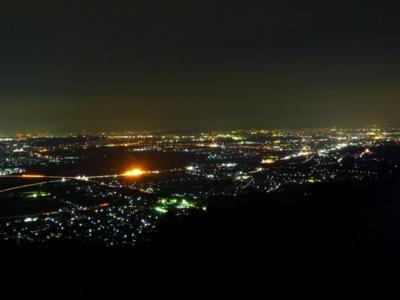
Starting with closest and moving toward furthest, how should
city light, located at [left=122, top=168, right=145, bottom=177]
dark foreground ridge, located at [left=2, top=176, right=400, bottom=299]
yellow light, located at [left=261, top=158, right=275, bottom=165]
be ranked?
dark foreground ridge, located at [left=2, top=176, right=400, bottom=299] → city light, located at [left=122, top=168, right=145, bottom=177] → yellow light, located at [left=261, top=158, right=275, bottom=165]

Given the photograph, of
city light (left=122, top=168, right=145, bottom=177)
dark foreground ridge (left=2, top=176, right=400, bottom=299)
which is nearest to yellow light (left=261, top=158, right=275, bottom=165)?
city light (left=122, top=168, right=145, bottom=177)

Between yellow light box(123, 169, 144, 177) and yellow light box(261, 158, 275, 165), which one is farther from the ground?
yellow light box(261, 158, 275, 165)

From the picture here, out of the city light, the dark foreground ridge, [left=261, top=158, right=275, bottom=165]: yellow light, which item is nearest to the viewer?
the dark foreground ridge

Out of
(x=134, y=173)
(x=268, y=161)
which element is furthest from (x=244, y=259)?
(x=268, y=161)

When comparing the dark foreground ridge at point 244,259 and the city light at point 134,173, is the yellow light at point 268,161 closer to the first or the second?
the city light at point 134,173

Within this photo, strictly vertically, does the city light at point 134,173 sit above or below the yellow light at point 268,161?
below

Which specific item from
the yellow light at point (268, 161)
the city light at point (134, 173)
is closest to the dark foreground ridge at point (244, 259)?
the city light at point (134, 173)

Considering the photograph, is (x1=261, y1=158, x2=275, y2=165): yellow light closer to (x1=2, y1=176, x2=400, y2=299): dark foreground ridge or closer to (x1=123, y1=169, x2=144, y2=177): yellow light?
(x1=123, y1=169, x2=144, y2=177): yellow light

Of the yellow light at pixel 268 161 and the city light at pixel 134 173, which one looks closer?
the city light at pixel 134 173

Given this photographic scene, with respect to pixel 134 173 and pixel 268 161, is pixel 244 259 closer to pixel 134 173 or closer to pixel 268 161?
pixel 134 173

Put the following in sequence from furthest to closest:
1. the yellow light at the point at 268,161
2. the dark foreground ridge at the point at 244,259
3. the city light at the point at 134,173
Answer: the yellow light at the point at 268,161, the city light at the point at 134,173, the dark foreground ridge at the point at 244,259
